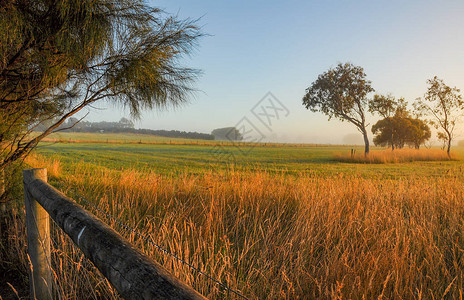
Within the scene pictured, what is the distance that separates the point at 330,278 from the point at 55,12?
159 inches

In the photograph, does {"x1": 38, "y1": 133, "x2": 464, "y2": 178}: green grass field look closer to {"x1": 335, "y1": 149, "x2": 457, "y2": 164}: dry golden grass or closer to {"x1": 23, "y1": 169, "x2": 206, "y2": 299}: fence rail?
{"x1": 335, "y1": 149, "x2": 457, "y2": 164}: dry golden grass

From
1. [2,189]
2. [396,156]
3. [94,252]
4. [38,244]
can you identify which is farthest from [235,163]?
[396,156]

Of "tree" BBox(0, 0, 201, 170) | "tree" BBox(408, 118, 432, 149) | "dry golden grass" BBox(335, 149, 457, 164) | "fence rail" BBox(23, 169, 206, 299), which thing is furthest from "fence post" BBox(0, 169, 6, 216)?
"tree" BBox(408, 118, 432, 149)

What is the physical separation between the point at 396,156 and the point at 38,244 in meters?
24.2

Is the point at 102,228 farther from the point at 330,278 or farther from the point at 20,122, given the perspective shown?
the point at 20,122

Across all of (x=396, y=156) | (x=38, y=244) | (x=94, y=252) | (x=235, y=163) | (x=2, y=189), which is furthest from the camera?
(x=396, y=156)

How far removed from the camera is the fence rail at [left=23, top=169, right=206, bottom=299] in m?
0.89

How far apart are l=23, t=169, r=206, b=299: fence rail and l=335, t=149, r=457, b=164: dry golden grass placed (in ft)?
69.5

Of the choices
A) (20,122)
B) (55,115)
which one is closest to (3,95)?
(20,122)

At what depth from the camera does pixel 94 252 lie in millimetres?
1286

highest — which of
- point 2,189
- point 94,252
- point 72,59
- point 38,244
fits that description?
point 72,59

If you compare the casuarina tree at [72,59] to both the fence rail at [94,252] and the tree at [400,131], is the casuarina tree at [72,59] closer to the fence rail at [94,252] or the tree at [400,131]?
the fence rail at [94,252]

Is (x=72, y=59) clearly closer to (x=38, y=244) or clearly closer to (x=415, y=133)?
(x=38, y=244)

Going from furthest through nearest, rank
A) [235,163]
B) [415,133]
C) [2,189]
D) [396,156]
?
1. [415,133]
2. [396,156]
3. [235,163]
4. [2,189]
